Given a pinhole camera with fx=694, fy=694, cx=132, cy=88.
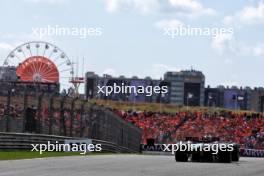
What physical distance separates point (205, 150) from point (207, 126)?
5003cm

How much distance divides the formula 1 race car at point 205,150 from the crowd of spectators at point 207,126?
3893cm

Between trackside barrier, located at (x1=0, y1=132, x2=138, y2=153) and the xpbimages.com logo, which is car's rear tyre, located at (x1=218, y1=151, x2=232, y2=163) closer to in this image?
trackside barrier, located at (x1=0, y1=132, x2=138, y2=153)

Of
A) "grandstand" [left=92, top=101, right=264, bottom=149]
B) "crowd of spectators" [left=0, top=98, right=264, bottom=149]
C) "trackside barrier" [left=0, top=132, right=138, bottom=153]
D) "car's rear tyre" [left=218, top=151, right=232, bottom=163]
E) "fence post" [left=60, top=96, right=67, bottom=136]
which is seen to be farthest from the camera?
"grandstand" [left=92, top=101, right=264, bottom=149]

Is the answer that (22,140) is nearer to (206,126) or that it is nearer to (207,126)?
(207,126)

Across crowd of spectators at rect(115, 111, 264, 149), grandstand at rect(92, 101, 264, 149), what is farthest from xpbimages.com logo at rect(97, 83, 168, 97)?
crowd of spectators at rect(115, 111, 264, 149)

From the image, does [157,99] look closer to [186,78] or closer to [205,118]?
[186,78]

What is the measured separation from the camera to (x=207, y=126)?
7288 centimetres

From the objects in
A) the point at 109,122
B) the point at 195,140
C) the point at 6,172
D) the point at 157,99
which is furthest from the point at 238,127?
Result: the point at 157,99

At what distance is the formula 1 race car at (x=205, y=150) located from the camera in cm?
2286

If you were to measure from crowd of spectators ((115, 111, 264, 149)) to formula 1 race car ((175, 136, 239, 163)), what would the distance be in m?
38.9

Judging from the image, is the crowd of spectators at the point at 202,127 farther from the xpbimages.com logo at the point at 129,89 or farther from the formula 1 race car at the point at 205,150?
the formula 1 race car at the point at 205,150

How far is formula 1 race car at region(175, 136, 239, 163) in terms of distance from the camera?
22859 millimetres

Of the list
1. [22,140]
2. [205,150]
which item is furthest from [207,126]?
[205,150]

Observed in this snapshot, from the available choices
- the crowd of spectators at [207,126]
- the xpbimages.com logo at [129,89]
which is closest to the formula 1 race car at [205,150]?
the xpbimages.com logo at [129,89]
